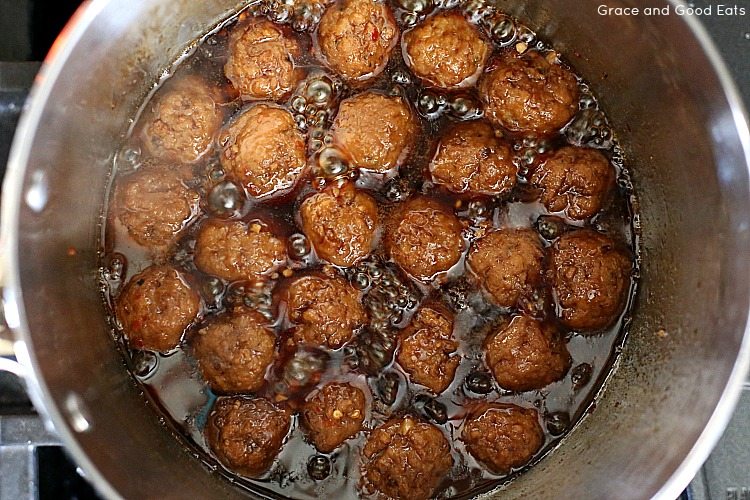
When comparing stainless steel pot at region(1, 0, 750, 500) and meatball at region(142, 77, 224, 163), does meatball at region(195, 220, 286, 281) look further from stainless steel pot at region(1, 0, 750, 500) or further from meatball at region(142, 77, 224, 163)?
stainless steel pot at region(1, 0, 750, 500)

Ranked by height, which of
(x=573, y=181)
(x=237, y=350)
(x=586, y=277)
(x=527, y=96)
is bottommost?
(x=237, y=350)

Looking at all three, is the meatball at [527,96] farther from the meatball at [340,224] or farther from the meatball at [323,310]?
the meatball at [323,310]

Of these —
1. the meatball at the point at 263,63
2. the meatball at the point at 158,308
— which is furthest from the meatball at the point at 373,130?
the meatball at the point at 158,308

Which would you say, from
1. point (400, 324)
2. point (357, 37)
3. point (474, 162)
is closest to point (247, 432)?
point (400, 324)

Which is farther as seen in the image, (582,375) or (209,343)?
(582,375)

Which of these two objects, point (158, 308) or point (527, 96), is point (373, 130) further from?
point (158, 308)

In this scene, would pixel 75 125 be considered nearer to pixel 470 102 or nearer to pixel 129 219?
pixel 129 219

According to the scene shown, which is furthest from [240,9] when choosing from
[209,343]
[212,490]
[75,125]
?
[212,490]
